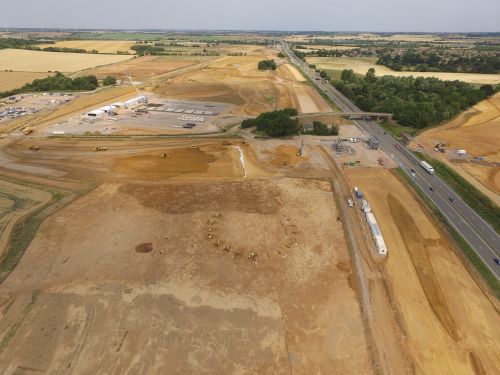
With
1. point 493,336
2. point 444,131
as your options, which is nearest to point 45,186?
point 493,336

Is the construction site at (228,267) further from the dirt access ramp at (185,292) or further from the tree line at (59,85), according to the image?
the tree line at (59,85)

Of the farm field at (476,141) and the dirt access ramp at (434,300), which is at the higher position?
the dirt access ramp at (434,300)

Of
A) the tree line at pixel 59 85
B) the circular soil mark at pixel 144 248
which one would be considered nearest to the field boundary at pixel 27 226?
the circular soil mark at pixel 144 248

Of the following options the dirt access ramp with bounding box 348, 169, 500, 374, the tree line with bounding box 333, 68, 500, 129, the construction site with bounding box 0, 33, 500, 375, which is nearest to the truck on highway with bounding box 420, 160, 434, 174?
the construction site with bounding box 0, 33, 500, 375

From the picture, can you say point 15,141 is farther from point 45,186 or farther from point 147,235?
point 147,235

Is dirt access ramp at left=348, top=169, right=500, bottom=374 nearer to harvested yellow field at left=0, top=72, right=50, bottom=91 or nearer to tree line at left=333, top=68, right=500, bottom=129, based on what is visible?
tree line at left=333, top=68, right=500, bottom=129

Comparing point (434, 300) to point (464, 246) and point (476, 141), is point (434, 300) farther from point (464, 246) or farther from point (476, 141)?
point (476, 141)

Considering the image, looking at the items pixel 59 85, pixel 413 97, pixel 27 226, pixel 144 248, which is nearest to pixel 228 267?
pixel 144 248
